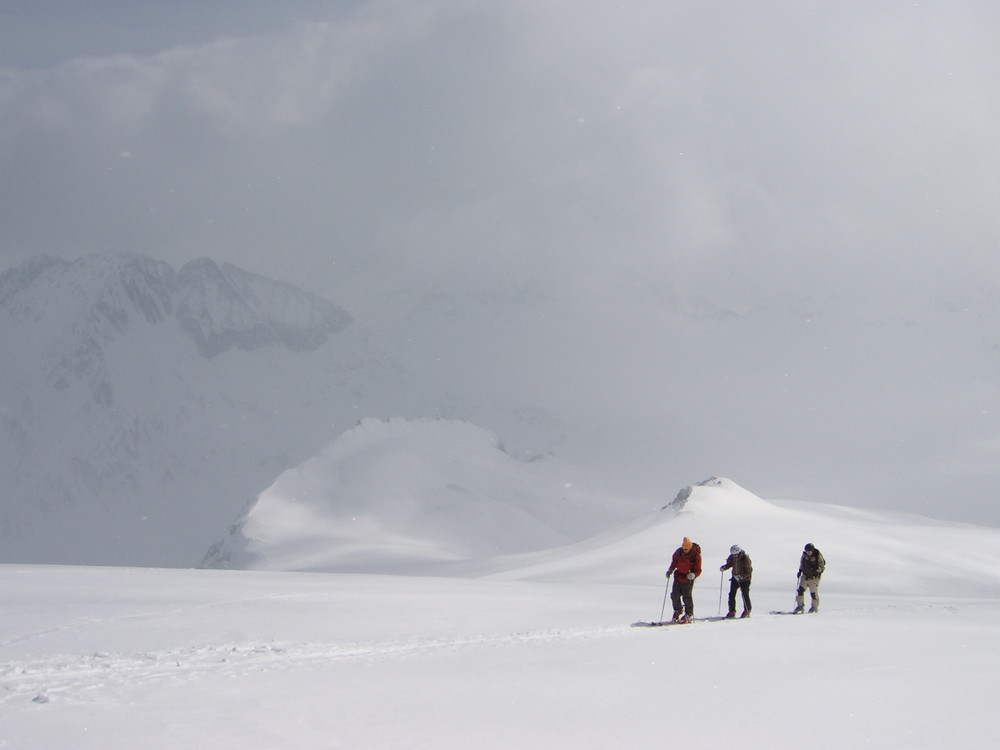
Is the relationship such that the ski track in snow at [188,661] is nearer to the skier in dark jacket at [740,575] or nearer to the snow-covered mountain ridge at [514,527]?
the skier in dark jacket at [740,575]

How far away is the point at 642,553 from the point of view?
3894 centimetres

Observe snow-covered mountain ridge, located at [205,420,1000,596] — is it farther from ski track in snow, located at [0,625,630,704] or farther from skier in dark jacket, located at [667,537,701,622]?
ski track in snow, located at [0,625,630,704]

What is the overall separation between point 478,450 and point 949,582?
281ft

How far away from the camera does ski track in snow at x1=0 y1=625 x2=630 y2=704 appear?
9203 mm

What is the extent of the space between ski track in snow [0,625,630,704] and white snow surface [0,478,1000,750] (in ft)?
0.18

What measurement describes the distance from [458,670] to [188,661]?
343cm

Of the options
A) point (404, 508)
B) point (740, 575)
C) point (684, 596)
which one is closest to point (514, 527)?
point (404, 508)

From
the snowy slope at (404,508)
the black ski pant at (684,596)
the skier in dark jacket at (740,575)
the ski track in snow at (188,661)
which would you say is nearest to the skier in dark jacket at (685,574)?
the black ski pant at (684,596)

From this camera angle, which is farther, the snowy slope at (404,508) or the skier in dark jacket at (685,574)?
the snowy slope at (404,508)

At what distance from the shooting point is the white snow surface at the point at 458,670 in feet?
24.3

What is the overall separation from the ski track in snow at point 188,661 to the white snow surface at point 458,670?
0.18 ft

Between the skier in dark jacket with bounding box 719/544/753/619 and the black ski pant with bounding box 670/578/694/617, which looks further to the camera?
the skier in dark jacket with bounding box 719/544/753/619

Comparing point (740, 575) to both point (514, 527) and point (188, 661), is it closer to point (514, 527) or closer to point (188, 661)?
point (188, 661)

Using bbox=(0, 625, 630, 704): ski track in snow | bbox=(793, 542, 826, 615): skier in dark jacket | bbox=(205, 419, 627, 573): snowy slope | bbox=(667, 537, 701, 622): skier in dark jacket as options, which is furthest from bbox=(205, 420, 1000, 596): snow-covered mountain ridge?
bbox=(0, 625, 630, 704): ski track in snow
